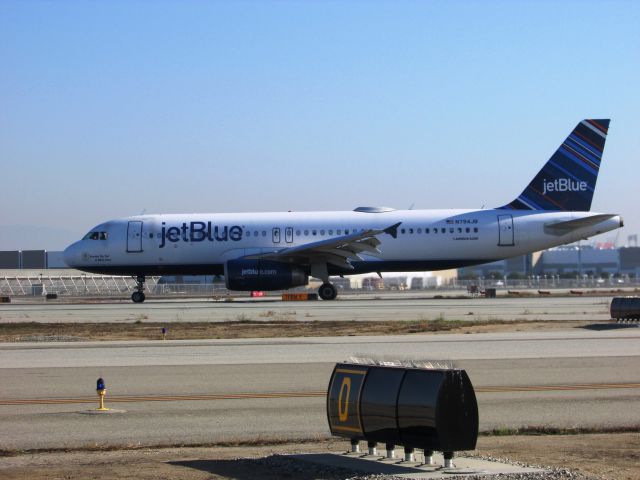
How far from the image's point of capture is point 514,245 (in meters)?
43.5

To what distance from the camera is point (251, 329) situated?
1080 inches

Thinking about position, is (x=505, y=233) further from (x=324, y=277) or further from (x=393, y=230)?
(x=324, y=277)

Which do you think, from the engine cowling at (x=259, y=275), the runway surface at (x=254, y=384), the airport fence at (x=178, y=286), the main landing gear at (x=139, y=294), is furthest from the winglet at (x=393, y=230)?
the airport fence at (x=178, y=286)

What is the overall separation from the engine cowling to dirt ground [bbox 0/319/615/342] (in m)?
10.0

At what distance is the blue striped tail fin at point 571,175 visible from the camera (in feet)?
146

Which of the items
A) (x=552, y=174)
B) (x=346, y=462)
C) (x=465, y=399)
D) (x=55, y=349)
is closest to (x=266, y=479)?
(x=346, y=462)

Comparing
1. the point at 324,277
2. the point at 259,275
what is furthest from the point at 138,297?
the point at 324,277

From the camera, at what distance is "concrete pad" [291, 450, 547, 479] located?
8.68m

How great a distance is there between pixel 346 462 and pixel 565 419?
158 inches

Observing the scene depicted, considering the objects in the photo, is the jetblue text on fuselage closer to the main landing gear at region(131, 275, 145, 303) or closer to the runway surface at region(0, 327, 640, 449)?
the main landing gear at region(131, 275, 145, 303)

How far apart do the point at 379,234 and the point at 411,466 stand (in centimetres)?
3310

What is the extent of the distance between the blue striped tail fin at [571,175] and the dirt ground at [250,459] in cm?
3455

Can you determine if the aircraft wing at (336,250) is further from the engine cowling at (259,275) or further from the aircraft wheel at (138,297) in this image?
the aircraft wheel at (138,297)

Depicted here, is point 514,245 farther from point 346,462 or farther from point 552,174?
point 346,462
